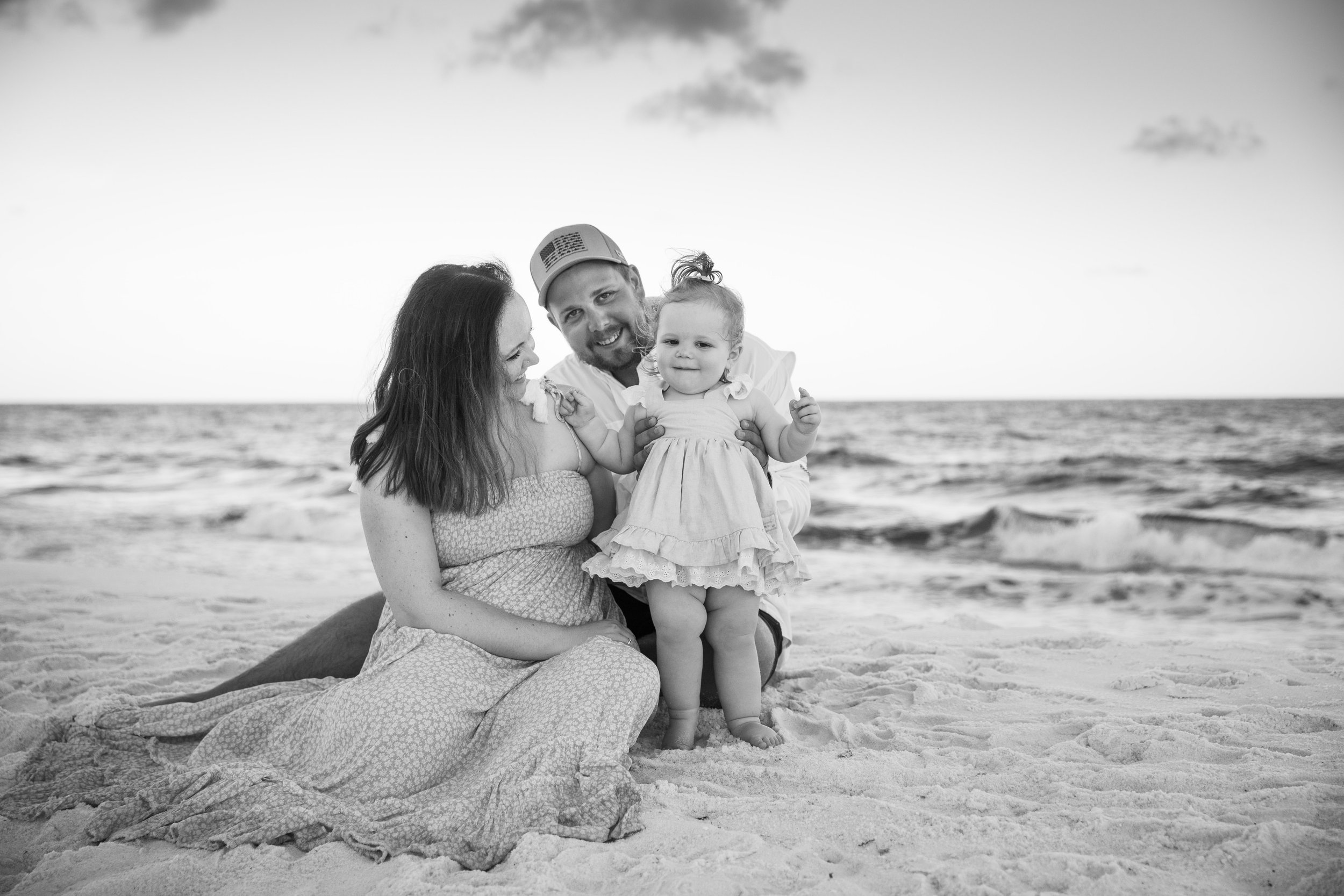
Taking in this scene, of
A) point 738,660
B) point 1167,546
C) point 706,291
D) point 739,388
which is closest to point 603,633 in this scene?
point 738,660

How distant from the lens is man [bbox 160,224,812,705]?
3188 mm

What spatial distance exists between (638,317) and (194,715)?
2.32 metres

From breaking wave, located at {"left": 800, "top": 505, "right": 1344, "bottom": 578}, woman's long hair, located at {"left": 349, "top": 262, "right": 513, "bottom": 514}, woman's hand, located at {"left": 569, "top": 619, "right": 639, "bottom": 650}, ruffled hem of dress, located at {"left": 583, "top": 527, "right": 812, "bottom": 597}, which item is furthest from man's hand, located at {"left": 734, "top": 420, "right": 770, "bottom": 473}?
breaking wave, located at {"left": 800, "top": 505, "right": 1344, "bottom": 578}

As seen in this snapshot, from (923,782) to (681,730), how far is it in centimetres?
81

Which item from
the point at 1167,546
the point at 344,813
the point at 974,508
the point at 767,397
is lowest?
the point at 1167,546

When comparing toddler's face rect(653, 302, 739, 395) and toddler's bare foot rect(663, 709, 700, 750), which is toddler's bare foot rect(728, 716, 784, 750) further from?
toddler's face rect(653, 302, 739, 395)

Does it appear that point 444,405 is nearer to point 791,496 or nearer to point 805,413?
point 805,413

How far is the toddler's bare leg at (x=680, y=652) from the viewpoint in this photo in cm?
279

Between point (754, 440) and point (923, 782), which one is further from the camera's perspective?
point (754, 440)

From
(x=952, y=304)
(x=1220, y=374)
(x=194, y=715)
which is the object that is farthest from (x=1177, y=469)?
(x=194, y=715)

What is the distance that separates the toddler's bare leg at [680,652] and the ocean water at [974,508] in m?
5.05

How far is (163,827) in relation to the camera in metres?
2.14

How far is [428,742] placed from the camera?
7.84ft

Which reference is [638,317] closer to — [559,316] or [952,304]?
[559,316]
